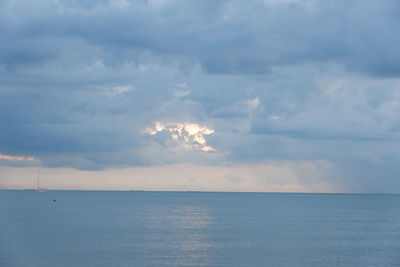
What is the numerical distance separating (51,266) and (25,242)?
29689mm

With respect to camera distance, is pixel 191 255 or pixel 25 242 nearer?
pixel 191 255

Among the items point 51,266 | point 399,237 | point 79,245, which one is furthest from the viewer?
point 399,237

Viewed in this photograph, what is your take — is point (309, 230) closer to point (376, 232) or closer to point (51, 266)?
point (376, 232)

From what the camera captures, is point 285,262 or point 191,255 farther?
point 191,255

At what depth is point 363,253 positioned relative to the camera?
98875mm

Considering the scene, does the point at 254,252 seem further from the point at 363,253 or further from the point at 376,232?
the point at 376,232

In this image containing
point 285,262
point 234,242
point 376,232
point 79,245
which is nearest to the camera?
point 285,262

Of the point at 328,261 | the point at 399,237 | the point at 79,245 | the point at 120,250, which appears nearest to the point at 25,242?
the point at 79,245

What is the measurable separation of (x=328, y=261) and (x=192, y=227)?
62770mm

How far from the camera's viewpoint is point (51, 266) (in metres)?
80.9

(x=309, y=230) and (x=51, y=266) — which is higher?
(x=309, y=230)

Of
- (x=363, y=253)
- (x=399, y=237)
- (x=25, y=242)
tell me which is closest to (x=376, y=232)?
(x=399, y=237)

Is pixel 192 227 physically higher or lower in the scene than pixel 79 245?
higher

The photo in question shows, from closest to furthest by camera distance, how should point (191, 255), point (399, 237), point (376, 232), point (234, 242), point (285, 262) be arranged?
point (285, 262), point (191, 255), point (234, 242), point (399, 237), point (376, 232)
